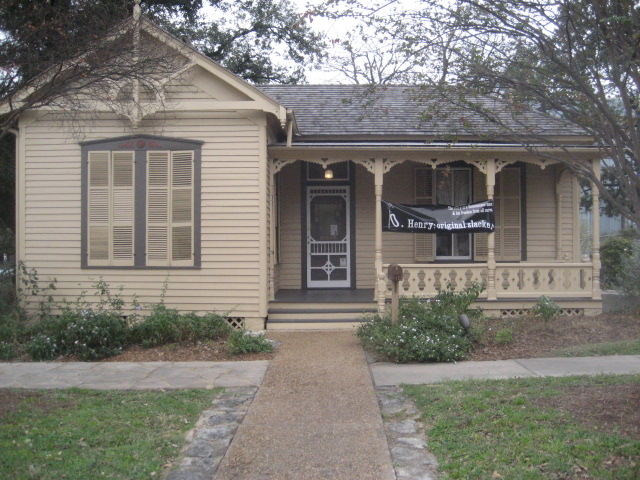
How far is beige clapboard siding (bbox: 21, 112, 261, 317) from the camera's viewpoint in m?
11.1

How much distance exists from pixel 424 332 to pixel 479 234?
4.93 m

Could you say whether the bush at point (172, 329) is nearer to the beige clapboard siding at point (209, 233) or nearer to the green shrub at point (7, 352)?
the beige clapboard siding at point (209, 233)

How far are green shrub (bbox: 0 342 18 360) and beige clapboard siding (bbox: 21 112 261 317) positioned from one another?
5.94 feet

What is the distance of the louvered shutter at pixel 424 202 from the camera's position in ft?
44.6

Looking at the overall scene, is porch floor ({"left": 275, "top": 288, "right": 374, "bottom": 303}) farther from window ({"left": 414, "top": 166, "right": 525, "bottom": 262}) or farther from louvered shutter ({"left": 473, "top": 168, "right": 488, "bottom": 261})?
louvered shutter ({"left": 473, "top": 168, "right": 488, "bottom": 261})

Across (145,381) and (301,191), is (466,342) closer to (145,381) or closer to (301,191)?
(145,381)

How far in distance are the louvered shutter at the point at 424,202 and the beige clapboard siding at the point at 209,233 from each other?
4.06 metres

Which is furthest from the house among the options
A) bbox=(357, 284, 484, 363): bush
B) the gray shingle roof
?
bbox=(357, 284, 484, 363): bush

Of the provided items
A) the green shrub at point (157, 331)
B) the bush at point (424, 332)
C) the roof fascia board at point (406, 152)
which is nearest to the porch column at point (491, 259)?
the roof fascia board at point (406, 152)

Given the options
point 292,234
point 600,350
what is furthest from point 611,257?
point 600,350

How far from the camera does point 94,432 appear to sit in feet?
18.9

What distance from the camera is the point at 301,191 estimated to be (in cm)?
1384

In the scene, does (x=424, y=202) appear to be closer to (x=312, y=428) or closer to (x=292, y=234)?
(x=292, y=234)

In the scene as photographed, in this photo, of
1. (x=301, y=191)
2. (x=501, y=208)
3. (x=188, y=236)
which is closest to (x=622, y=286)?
(x=501, y=208)
